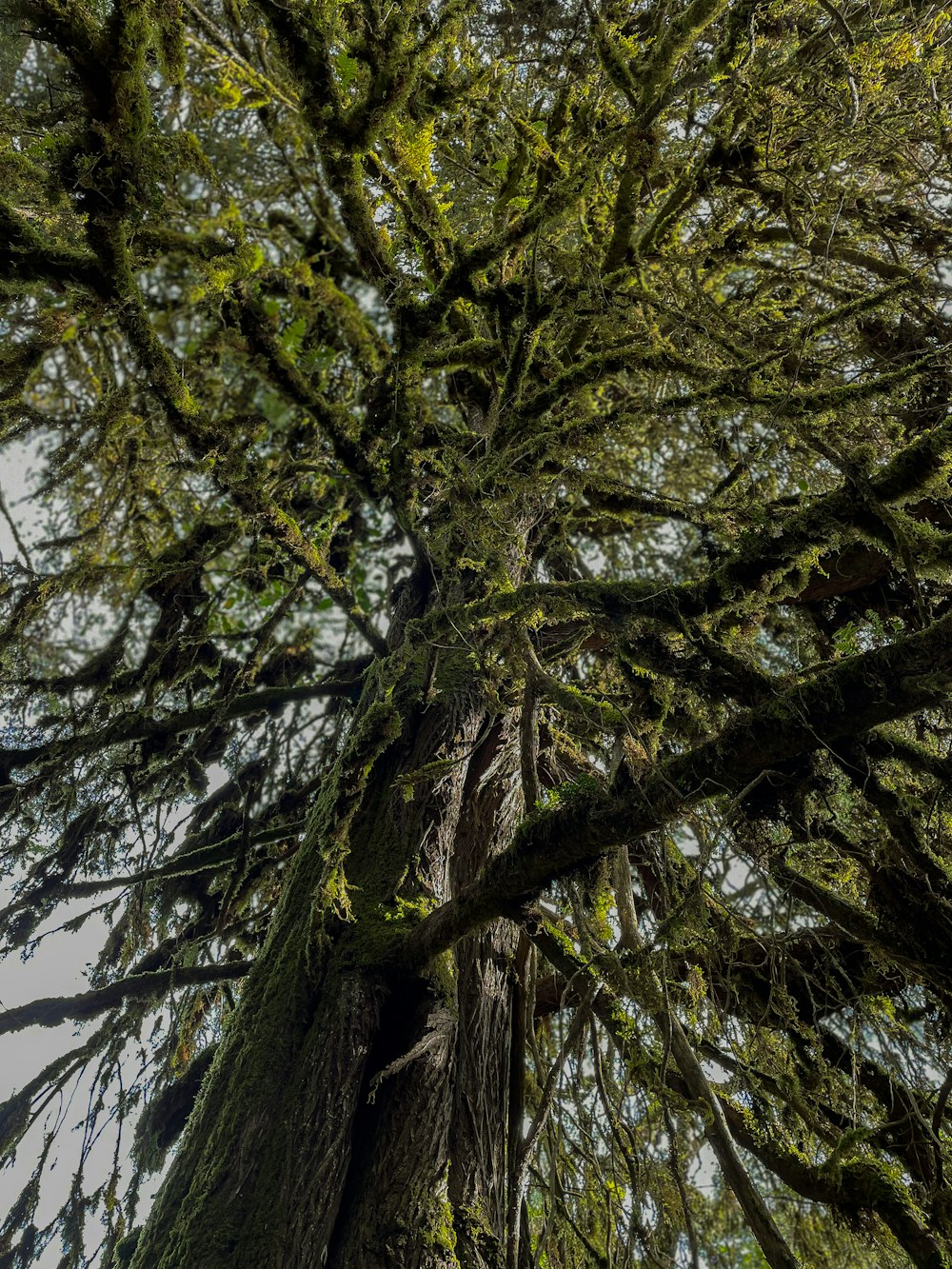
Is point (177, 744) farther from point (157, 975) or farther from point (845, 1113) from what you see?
point (845, 1113)

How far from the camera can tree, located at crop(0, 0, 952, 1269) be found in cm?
200

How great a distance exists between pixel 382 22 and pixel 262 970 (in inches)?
138

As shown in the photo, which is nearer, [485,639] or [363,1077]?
[363,1077]

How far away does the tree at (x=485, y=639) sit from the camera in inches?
78.7

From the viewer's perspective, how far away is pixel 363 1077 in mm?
2453

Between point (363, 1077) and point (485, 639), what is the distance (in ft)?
5.93

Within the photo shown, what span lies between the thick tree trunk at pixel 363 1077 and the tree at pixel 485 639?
0.02 metres

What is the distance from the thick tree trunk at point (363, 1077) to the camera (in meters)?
2.09

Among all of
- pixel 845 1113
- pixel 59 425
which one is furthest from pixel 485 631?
pixel 845 1113

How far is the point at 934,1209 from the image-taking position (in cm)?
173

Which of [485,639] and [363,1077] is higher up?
A: [485,639]

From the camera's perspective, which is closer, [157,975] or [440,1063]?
[440,1063]

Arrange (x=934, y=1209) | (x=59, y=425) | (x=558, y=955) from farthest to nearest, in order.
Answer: (x=59, y=425)
(x=558, y=955)
(x=934, y=1209)

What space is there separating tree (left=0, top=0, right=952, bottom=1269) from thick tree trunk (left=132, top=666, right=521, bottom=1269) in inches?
0.7
